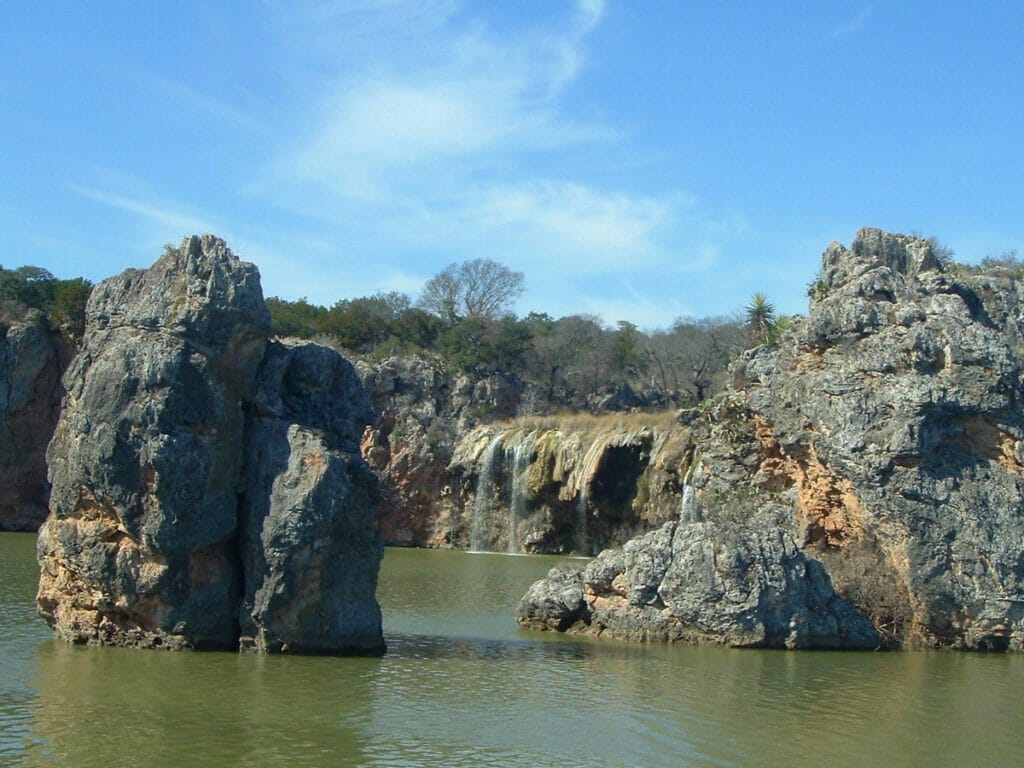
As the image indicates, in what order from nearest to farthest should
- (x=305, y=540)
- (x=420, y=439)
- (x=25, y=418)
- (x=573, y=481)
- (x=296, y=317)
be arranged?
(x=305, y=540) < (x=573, y=481) < (x=25, y=418) < (x=420, y=439) < (x=296, y=317)

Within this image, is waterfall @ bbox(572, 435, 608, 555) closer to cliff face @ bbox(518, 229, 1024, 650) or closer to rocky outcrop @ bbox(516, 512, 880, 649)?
cliff face @ bbox(518, 229, 1024, 650)

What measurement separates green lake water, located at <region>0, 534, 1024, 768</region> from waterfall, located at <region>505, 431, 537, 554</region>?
99.5 ft

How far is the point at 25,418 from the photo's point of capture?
50625mm

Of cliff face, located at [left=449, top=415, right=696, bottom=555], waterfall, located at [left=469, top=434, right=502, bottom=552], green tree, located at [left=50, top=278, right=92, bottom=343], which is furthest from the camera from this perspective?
waterfall, located at [left=469, top=434, right=502, bottom=552]

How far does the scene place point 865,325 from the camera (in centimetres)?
2309

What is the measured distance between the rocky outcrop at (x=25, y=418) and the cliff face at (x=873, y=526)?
113ft

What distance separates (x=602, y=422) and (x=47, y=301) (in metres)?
27.4

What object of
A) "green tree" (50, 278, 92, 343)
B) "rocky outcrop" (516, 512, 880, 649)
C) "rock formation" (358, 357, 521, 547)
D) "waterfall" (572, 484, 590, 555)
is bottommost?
"rocky outcrop" (516, 512, 880, 649)

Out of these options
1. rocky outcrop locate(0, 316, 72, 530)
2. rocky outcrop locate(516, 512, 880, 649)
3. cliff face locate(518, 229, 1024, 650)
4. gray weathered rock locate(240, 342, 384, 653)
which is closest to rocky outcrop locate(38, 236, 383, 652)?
gray weathered rock locate(240, 342, 384, 653)

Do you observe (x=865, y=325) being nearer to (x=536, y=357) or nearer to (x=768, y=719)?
(x=768, y=719)

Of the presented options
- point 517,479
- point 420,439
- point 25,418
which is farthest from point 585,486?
Result: point 25,418

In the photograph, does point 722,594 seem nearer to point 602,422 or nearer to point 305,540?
point 305,540

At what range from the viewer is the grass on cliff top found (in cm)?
4834

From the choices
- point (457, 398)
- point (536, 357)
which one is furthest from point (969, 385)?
point (536, 357)
